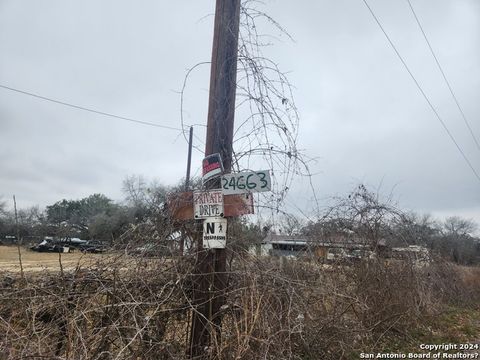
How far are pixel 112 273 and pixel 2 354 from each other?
1.10 meters

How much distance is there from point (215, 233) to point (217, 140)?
989 mm

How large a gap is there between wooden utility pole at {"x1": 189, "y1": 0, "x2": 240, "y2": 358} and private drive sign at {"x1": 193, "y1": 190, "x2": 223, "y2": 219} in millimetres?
107

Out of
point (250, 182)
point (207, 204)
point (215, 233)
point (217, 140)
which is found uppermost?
point (217, 140)

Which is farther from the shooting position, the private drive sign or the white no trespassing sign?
the private drive sign

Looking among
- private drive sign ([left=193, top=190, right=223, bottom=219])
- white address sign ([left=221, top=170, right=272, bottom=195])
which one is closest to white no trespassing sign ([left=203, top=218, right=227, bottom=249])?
private drive sign ([left=193, top=190, right=223, bottom=219])

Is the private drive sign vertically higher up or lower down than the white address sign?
lower down

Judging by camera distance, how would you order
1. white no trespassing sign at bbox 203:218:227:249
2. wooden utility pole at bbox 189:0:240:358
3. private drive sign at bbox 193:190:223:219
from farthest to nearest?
1. private drive sign at bbox 193:190:223:219
2. white no trespassing sign at bbox 203:218:227:249
3. wooden utility pole at bbox 189:0:240:358

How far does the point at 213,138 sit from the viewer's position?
13.7 ft

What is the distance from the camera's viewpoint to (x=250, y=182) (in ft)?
13.0

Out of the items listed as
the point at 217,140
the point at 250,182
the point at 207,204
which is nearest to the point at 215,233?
the point at 207,204

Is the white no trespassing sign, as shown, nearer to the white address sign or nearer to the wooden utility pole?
the wooden utility pole

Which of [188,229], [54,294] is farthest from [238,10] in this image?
[54,294]

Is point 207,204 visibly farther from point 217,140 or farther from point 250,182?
point 217,140

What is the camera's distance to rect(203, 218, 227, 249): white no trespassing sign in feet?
12.8
